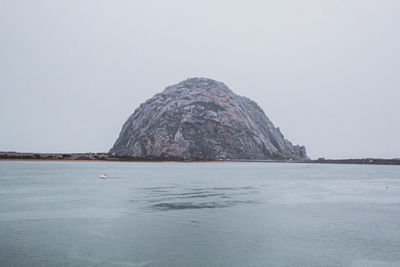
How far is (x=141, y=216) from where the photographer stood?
116 ft

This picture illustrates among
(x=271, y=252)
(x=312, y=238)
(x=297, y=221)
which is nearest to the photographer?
(x=271, y=252)

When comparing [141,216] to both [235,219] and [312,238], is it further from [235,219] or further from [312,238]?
[312,238]

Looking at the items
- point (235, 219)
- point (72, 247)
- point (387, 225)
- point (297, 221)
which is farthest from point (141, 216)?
point (387, 225)

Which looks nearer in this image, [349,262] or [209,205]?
[349,262]

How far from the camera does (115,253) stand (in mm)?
22469

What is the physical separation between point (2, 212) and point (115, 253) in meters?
18.9

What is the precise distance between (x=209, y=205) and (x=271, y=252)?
2021 centimetres

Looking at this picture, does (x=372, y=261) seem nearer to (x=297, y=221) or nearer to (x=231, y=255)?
(x=231, y=255)

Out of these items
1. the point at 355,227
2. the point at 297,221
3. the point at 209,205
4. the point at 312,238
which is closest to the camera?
the point at 312,238

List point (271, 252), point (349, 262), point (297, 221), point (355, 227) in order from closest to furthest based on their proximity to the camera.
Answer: point (349, 262) < point (271, 252) < point (355, 227) < point (297, 221)

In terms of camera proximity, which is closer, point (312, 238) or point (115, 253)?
point (115, 253)

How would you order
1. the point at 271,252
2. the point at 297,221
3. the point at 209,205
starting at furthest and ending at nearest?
the point at 209,205
the point at 297,221
the point at 271,252

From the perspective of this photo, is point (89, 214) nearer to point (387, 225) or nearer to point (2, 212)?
point (2, 212)

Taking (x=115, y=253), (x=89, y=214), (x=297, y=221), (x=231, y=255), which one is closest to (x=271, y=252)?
(x=231, y=255)
